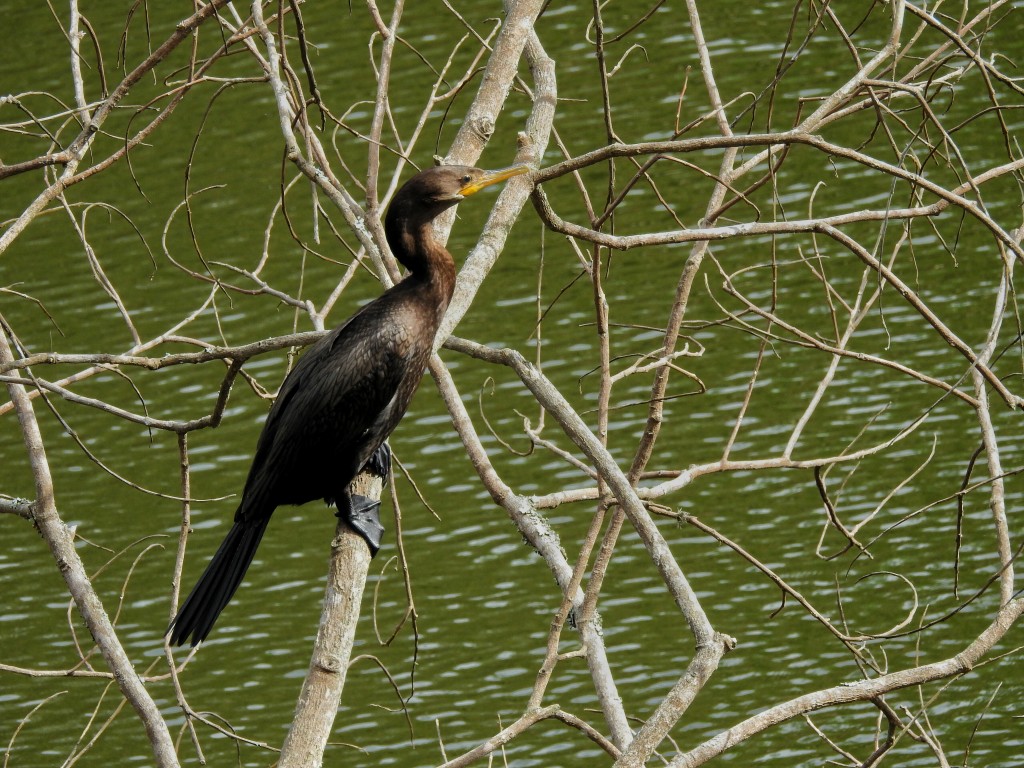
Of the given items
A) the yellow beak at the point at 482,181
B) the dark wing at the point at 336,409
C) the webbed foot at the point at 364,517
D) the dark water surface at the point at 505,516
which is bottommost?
the dark water surface at the point at 505,516

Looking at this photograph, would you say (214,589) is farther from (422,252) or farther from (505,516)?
(505,516)

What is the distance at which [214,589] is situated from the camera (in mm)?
3777

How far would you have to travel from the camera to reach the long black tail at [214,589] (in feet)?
12.3

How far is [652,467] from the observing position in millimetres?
8820

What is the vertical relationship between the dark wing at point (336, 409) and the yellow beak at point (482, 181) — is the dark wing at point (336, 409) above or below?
below

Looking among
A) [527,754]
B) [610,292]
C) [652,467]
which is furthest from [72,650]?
[610,292]

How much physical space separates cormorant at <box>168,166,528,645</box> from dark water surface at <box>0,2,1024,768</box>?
5.12ft

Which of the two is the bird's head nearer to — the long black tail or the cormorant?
the cormorant

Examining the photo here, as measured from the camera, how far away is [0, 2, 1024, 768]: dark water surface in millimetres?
7230

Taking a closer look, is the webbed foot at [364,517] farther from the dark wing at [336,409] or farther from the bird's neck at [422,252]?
the bird's neck at [422,252]

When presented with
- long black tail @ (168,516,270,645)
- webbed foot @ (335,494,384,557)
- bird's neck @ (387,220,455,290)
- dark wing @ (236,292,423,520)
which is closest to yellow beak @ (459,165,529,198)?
bird's neck @ (387,220,455,290)

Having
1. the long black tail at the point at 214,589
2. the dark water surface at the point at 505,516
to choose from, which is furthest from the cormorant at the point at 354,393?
the dark water surface at the point at 505,516

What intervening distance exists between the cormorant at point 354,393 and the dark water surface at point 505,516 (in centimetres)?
156

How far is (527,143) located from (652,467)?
17.4 feet
